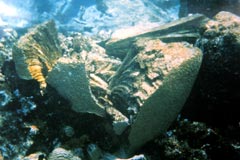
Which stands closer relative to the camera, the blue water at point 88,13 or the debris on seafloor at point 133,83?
the debris on seafloor at point 133,83

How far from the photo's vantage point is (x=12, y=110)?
3447 mm

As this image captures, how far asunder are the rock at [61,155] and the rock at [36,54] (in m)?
0.90

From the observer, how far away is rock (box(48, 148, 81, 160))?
9.43 ft

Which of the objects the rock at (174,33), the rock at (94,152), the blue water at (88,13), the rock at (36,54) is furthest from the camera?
the blue water at (88,13)

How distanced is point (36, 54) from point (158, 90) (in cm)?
184

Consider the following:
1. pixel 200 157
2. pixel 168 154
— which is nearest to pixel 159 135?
pixel 168 154

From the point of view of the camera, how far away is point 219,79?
3.04 meters

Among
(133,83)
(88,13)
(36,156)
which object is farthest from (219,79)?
(88,13)

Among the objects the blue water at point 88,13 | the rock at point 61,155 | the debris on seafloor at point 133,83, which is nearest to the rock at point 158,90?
the debris on seafloor at point 133,83

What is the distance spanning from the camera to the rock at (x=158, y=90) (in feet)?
9.32

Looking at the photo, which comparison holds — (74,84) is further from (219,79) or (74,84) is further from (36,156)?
(219,79)

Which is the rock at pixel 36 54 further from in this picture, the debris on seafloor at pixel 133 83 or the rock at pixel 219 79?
the rock at pixel 219 79

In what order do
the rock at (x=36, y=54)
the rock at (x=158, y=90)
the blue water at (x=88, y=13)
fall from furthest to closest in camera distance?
the blue water at (x=88, y=13)
the rock at (x=36, y=54)
the rock at (x=158, y=90)

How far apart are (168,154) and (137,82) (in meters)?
1.00
